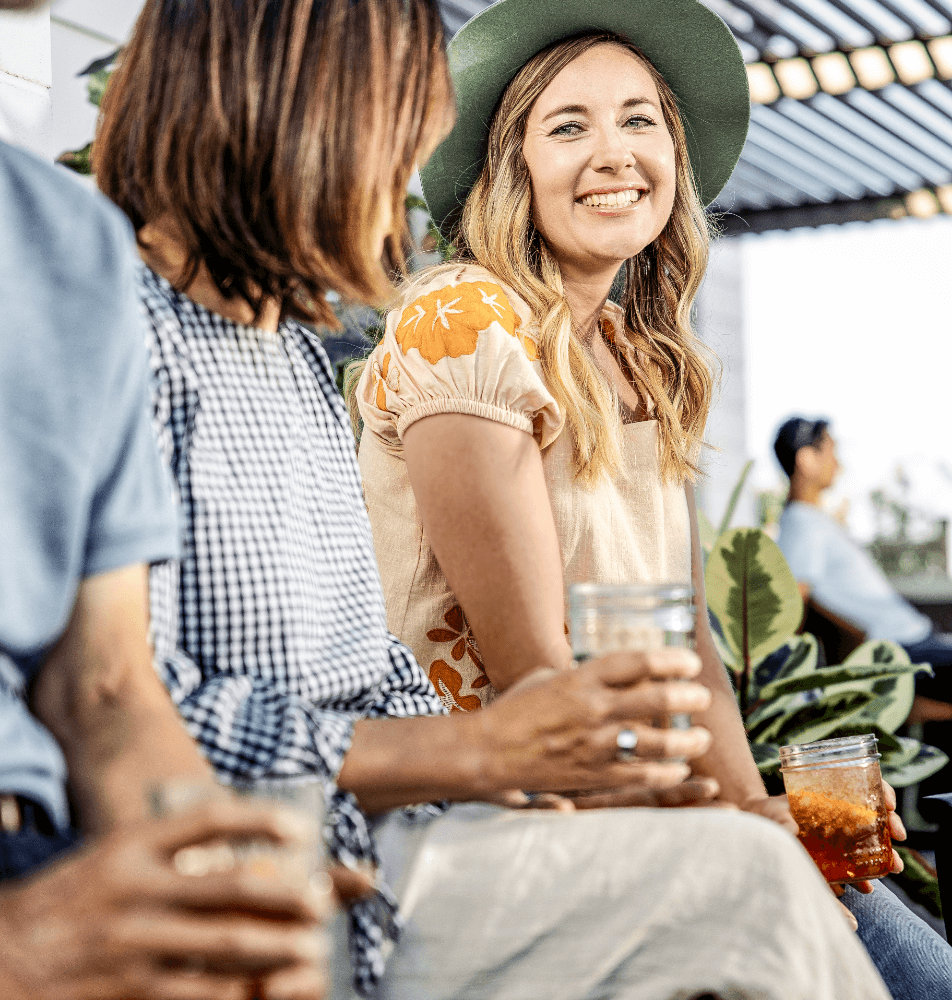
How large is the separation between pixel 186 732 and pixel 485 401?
0.77 metres

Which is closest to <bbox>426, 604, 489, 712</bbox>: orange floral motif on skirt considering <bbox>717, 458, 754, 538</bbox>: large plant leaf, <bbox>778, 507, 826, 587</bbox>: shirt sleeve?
<bbox>717, 458, 754, 538</bbox>: large plant leaf

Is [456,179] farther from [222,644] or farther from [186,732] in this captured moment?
[186,732]

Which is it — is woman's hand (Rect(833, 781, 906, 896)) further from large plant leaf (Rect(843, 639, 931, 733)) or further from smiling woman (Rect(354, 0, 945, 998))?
large plant leaf (Rect(843, 639, 931, 733))

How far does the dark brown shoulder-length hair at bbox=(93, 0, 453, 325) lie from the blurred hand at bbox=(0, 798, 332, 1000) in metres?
0.67

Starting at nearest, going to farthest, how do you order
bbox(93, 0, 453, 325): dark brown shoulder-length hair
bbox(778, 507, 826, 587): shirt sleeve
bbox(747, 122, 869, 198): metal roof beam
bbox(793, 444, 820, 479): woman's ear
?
bbox(93, 0, 453, 325): dark brown shoulder-length hair → bbox(778, 507, 826, 587): shirt sleeve → bbox(793, 444, 820, 479): woman's ear → bbox(747, 122, 869, 198): metal roof beam

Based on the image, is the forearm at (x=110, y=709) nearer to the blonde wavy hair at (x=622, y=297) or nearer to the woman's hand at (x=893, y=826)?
the blonde wavy hair at (x=622, y=297)

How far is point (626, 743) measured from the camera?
988 mm

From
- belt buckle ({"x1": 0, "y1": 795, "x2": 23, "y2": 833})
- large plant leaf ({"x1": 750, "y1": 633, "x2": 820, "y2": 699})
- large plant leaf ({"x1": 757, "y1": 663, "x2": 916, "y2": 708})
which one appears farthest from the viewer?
large plant leaf ({"x1": 750, "y1": 633, "x2": 820, "y2": 699})

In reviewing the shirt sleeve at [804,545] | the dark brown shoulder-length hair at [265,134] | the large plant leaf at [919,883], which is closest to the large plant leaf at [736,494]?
the large plant leaf at [919,883]

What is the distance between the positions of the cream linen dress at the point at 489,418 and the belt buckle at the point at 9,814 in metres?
0.84

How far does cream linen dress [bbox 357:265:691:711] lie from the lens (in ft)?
5.14

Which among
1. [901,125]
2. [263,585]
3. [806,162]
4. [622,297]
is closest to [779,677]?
[622,297]

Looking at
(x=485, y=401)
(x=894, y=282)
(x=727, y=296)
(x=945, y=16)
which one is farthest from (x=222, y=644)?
(x=727, y=296)

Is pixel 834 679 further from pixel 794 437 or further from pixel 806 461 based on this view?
pixel 794 437
